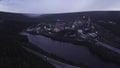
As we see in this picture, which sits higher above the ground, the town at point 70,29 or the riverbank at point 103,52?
the town at point 70,29

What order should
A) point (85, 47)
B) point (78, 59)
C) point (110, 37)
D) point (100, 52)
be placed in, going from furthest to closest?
point (110, 37)
point (85, 47)
point (100, 52)
point (78, 59)

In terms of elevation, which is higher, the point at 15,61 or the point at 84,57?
the point at 15,61

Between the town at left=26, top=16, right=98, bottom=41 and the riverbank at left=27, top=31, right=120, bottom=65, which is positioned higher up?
the town at left=26, top=16, right=98, bottom=41

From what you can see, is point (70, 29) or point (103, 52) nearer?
point (103, 52)

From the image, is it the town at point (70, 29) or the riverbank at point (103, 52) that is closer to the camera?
the riverbank at point (103, 52)

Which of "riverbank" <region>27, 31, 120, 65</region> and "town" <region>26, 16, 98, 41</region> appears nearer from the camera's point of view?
"riverbank" <region>27, 31, 120, 65</region>

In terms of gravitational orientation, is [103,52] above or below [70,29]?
below

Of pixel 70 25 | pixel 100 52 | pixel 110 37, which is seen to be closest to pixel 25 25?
pixel 70 25

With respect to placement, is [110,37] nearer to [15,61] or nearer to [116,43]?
[116,43]
